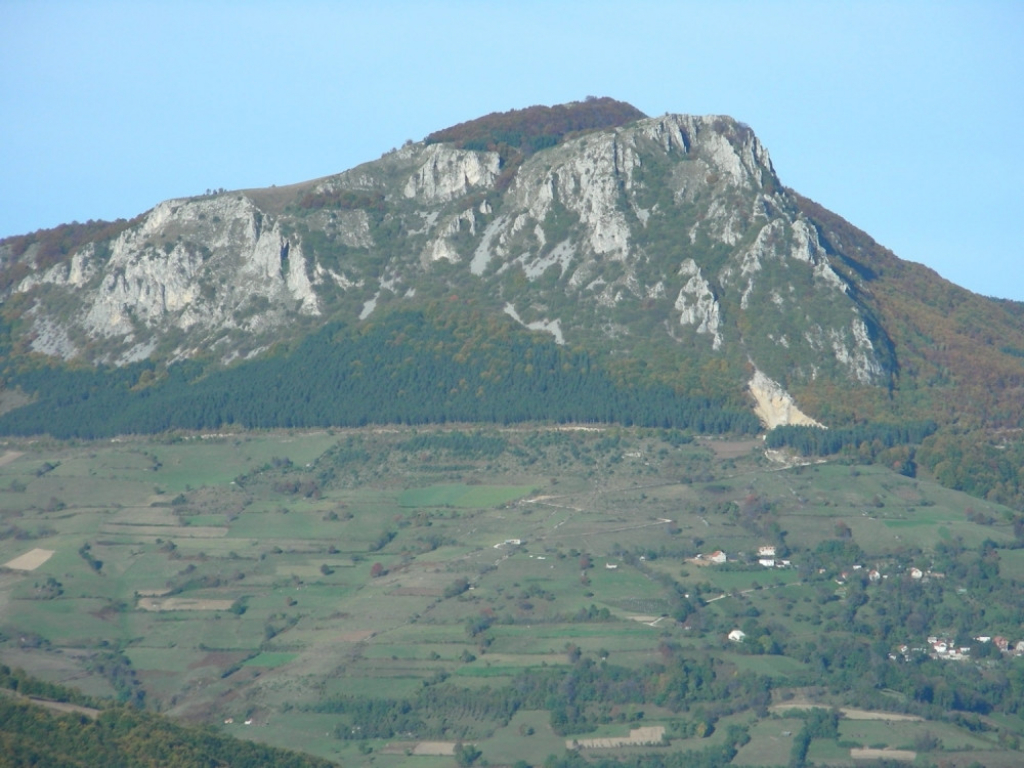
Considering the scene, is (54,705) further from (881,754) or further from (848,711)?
(848,711)

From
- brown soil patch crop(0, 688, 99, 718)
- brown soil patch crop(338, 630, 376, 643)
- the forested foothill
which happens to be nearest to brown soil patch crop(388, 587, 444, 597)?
the forested foothill

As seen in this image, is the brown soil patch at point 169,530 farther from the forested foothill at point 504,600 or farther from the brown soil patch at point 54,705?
the brown soil patch at point 54,705

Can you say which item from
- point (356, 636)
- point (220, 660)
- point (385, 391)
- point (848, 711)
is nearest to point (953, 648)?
point (848, 711)

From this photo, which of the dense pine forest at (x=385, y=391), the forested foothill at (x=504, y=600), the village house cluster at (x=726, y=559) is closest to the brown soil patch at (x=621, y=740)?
the forested foothill at (x=504, y=600)

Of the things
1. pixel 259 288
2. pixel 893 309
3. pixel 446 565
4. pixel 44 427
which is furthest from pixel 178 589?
pixel 893 309

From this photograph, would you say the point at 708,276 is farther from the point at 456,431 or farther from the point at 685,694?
the point at 685,694

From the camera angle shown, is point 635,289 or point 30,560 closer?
point 30,560
